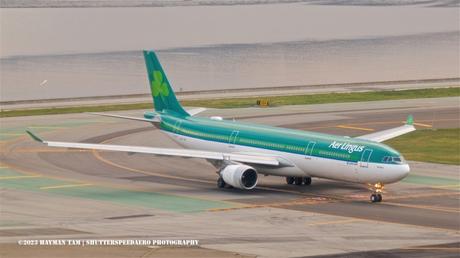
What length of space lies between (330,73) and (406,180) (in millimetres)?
122157

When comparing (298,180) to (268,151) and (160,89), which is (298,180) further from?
(160,89)

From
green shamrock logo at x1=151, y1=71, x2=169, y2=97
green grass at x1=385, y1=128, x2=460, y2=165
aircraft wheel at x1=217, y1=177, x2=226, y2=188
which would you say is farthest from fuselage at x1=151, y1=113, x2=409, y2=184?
green grass at x1=385, y1=128, x2=460, y2=165

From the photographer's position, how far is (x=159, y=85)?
7588cm

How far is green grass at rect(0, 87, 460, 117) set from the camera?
116 m

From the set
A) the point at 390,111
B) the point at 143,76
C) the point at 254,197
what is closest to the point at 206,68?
the point at 143,76

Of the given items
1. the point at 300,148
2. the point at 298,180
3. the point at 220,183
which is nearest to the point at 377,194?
the point at 300,148

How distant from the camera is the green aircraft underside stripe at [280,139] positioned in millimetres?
62969

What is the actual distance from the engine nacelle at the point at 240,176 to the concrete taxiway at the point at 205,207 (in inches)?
25.8

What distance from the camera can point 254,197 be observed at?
65.3 meters

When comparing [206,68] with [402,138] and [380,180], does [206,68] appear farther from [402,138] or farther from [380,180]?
[380,180]

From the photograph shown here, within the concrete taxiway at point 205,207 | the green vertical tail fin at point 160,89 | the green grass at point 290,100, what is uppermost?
the green grass at point 290,100

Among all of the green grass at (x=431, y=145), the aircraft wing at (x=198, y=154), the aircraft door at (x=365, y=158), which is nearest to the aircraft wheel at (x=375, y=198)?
the aircraft door at (x=365, y=158)

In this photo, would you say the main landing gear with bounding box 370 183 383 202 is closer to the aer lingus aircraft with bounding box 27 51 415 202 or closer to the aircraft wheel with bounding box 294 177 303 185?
the aer lingus aircraft with bounding box 27 51 415 202

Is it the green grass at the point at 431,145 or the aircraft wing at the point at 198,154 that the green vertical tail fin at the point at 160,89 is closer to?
the aircraft wing at the point at 198,154
